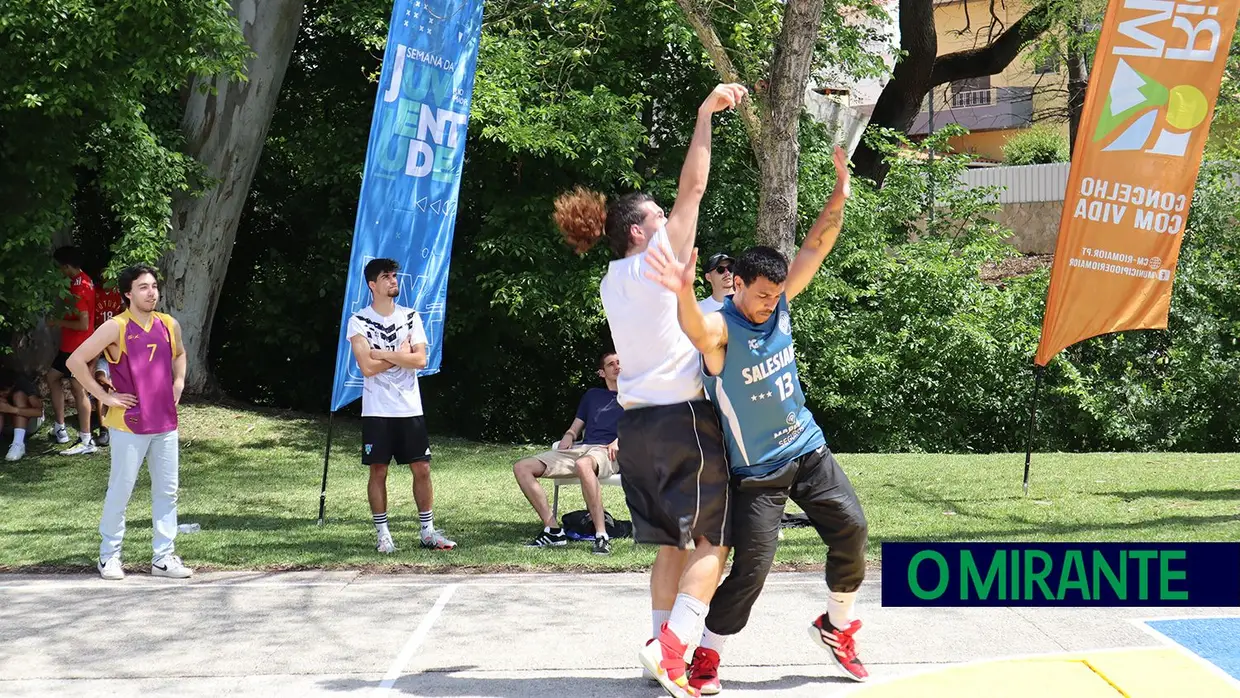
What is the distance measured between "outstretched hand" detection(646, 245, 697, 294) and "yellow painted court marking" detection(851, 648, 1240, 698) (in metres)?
1.70

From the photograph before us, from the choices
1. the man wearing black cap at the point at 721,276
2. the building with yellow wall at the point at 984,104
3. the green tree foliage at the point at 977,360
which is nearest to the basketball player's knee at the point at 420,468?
the man wearing black cap at the point at 721,276

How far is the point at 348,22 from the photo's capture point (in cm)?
1538

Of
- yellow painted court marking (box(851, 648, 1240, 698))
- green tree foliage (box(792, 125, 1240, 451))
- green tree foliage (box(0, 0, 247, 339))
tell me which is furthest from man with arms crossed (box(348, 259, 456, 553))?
green tree foliage (box(792, 125, 1240, 451))

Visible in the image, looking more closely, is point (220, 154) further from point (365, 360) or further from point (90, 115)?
point (365, 360)

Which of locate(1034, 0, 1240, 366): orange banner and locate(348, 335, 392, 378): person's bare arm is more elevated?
locate(1034, 0, 1240, 366): orange banner

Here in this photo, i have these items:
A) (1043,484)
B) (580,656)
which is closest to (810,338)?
(1043,484)

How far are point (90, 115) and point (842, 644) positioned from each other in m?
10.3

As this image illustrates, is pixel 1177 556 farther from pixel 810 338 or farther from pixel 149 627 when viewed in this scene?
pixel 810 338

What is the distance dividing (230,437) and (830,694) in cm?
1127

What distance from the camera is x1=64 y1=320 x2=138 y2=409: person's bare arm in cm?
709

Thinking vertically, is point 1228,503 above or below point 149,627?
above

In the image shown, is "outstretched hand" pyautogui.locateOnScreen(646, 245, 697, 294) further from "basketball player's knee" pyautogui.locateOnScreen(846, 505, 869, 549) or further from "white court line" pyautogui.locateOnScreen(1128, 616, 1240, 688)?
"white court line" pyautogui.locateOnScreen(1128, 616, 1240, 688)

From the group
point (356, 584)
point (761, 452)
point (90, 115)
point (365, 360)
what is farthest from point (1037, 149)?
point (761, 452)

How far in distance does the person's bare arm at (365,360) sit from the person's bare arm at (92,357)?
130cm
